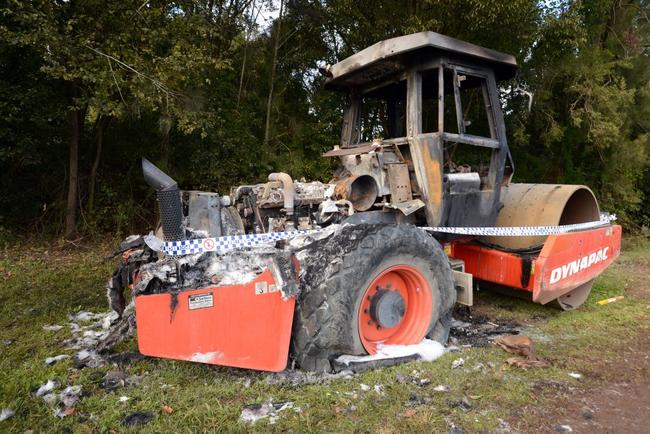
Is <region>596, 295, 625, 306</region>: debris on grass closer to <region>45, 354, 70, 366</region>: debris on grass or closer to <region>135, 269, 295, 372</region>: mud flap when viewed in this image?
<region>135, 269, 295, 372</region>: mud flap

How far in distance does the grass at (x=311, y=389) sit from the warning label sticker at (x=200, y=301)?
22.6 inches

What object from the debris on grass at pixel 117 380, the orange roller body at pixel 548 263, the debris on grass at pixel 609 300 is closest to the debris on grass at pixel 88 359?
the debris on grass at pixel 117 380

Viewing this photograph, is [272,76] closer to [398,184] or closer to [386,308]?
[398,184]

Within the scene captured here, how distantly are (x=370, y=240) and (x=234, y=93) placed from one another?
8.21 m

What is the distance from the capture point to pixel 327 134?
11.0 metres

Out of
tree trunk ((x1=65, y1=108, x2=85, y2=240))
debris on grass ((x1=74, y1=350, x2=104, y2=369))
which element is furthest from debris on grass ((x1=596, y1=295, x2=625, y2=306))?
tree trunk ((x1=65, y1=108, x2=85, y2=240))

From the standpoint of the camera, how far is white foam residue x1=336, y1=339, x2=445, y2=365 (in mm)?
3455

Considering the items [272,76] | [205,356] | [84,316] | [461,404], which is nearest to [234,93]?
[272,76]

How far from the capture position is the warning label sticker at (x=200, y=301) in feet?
9.55

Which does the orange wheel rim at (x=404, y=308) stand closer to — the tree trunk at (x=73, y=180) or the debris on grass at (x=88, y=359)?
the debris on grass at (x=88, y=359)

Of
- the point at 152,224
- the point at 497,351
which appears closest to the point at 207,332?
the point at 497,351

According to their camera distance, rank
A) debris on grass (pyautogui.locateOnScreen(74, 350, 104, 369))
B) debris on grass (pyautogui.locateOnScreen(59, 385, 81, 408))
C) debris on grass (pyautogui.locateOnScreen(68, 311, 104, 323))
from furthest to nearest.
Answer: debris on grass (pyautogui.locateOnScreen(68, 311, 104, 323))
debris on grass (pyautogui.locateOnScreen(74, 350, 104, 369))
debris on grass (pyautogui.locateOnScreen(59, 385, 81, 408))

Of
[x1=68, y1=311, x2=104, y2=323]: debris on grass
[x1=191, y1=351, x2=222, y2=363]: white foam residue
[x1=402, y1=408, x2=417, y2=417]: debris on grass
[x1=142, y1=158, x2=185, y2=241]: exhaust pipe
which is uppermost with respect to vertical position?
[x1=142, y1=158, x2=185, y2=241]: exhaust pipe

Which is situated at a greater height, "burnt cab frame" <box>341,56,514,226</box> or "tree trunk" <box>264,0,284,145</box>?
"tree trunk" <box>264,0,284,145</box>
